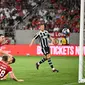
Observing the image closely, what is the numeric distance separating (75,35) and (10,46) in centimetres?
523

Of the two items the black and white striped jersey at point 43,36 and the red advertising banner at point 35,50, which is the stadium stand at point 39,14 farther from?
the black and white striped jersey at point 43,36

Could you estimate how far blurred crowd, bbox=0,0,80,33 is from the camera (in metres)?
29.8

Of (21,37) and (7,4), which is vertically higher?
(7,4)

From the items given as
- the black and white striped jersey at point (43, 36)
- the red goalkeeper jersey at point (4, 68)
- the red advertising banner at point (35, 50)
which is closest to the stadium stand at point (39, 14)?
the red advertising banner at point (35, 50)

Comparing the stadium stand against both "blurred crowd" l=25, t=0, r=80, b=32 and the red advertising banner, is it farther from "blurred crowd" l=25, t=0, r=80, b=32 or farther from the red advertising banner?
the red advertising banner

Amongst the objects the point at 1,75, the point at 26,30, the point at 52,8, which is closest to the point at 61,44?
the point at 26,30

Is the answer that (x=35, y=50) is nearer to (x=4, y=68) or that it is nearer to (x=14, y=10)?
(x=14, y=10)

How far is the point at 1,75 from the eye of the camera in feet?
38.6

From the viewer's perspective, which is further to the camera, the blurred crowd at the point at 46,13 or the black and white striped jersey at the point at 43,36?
the blurred crowd at the point at 46,13

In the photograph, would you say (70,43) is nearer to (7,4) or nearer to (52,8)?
(52,8)

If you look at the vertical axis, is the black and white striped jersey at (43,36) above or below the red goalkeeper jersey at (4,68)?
above

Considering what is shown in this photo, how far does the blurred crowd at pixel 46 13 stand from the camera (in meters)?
29.8

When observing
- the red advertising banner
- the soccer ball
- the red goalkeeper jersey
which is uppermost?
A: the red goalkeeper jersey

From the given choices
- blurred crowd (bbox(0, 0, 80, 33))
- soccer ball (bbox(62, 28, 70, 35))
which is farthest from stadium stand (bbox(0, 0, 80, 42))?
soccer ball (bbox(62, 28, 70, 35))
